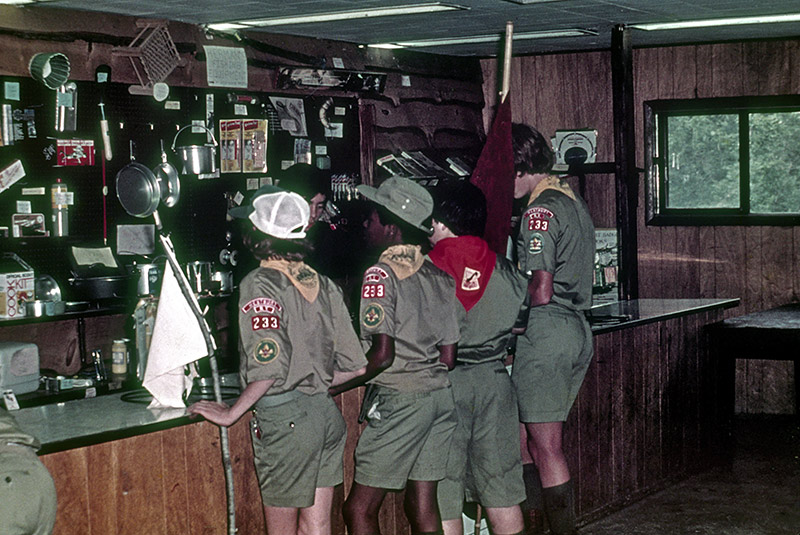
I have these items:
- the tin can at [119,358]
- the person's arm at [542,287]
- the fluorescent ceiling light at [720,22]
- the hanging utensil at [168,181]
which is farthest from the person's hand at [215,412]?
the fluorescent ceiling light at [720,22]

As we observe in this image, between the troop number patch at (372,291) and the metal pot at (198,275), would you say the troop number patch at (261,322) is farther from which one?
the metal pot at (198,275)

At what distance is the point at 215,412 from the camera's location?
313 centimetres

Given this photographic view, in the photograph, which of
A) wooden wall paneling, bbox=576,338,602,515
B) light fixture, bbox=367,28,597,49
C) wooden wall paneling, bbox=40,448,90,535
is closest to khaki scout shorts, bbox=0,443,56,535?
wooden wall paneling, bbox=40,448,90,535

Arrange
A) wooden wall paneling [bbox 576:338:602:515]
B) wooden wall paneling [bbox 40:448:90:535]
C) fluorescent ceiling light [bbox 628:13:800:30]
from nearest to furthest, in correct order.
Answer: wooden wall paneling [bbox 40:448:90:535] < wooden wall paneling [bbox 576:338:602:515] < fluorescent ceiling light [bbox 628:13:800:30]

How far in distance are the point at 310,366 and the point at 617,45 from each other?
13.2ft

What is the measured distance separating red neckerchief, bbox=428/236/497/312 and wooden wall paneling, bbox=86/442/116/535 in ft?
4.23

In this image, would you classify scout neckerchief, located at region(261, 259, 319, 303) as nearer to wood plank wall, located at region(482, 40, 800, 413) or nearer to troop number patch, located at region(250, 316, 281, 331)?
troop number patch, located at region(250, 316, 281, 331)

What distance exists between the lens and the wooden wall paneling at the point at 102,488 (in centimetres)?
307

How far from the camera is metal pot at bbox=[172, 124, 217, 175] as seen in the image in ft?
18.5

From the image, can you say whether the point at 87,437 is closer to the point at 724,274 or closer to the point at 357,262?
the point at 357,262

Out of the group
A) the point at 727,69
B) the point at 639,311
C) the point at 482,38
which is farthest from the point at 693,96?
the point at 639,311

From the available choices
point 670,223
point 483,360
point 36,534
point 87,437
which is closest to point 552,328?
point 483,360

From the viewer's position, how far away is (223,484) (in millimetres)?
→ 3439

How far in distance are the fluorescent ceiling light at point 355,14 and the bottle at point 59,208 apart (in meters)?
1.31
